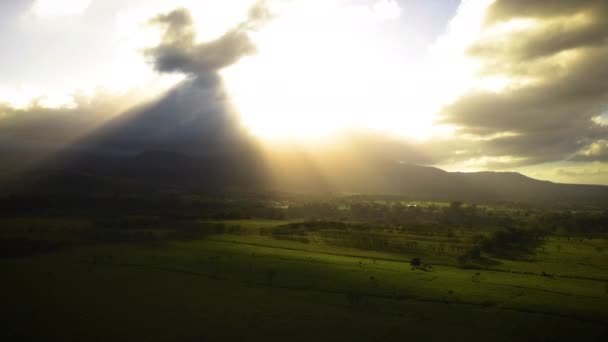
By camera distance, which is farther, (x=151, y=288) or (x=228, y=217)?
(x=228, y=217)

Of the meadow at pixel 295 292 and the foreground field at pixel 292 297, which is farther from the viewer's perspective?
the meadow at pixel 295 292

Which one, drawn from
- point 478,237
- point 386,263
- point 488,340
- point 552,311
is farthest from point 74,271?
point 478,237

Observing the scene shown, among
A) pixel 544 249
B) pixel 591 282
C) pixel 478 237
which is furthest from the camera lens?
pixel 478 237

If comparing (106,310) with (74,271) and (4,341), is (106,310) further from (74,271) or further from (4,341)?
(74,271)

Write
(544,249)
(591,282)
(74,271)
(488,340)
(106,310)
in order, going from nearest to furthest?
1. (488,340)
2. (106,310)
3. (591,282)
4. (74,271)
5. (544,249)
